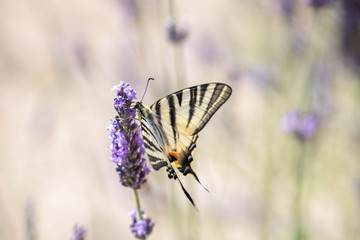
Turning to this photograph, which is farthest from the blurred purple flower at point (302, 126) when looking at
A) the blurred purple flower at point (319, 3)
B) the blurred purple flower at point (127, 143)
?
the blurred purple flower at point (127, 143)

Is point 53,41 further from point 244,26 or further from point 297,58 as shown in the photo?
point 297,58

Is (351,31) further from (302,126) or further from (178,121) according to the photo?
(178,121)

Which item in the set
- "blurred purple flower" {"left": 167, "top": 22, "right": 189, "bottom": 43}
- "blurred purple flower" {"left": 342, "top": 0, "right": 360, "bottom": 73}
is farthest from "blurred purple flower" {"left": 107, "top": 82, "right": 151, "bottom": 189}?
"blurred purple flower" {"left": 342, "top": 0, "right": 360, "bottom": 73}

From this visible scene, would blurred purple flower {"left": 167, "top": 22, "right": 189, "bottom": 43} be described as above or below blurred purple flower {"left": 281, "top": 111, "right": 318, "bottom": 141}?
above

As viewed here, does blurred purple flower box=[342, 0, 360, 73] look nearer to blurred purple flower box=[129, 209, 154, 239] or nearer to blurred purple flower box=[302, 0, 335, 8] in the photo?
blurred purple flower box=[302, 0, 335, 8]

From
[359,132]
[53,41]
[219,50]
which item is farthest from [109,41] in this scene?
[359,132]

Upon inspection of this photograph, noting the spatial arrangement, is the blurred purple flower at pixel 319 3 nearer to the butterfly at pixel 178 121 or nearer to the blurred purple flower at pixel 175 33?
the blurred purple flower at pixel 175 33
